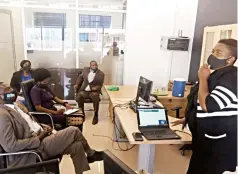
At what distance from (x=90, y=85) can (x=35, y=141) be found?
8.04 feet

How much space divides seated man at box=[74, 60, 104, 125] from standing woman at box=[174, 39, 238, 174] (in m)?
2.69

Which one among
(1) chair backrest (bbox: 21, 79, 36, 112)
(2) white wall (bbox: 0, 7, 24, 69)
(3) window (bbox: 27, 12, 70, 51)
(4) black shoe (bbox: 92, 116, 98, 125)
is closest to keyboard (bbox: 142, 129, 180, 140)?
(1) chair backrest (bbox: 21, 79, 36, 112)

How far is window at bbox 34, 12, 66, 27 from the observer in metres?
4.91

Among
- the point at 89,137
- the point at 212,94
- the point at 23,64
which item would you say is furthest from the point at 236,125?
the point at 23,64

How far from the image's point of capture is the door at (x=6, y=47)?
4.81 metres

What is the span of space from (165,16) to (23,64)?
10.0ft

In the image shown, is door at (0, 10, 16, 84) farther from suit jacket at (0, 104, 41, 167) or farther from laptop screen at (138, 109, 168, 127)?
laptop screen at (138, 109, 168, 127)

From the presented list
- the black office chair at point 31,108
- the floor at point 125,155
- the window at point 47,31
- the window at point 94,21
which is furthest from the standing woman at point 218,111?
the window at point 47,31

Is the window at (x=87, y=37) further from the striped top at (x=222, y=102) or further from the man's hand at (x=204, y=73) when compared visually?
the striped top at (x=222, y=102)

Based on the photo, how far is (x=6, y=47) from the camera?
4.93 meters

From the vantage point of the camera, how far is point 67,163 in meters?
2.82

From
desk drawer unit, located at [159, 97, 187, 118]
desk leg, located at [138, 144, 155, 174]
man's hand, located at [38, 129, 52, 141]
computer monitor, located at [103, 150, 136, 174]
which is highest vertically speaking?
computer monitor, located at [103, 150, 136, 174]

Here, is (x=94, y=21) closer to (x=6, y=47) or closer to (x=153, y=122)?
(x=6, y=47)

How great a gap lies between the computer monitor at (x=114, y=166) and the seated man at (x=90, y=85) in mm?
3538
